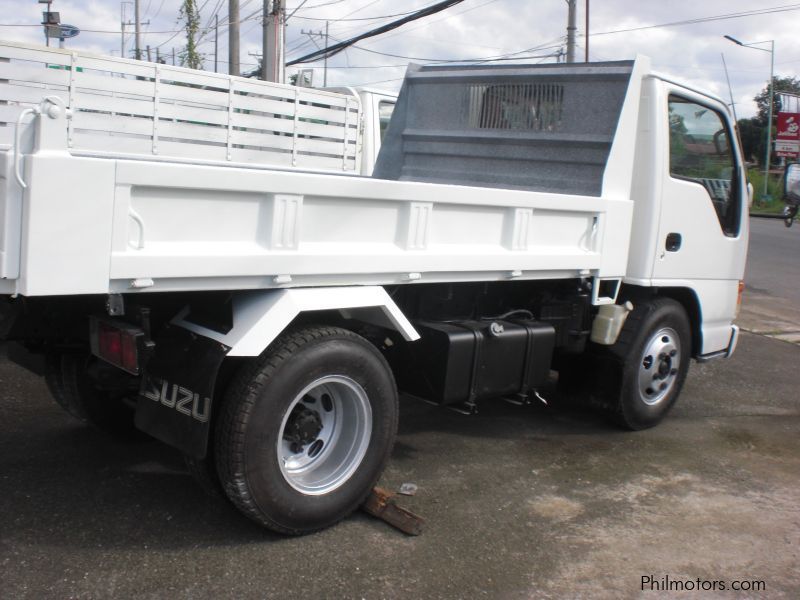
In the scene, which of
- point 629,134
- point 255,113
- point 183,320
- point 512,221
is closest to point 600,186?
point 629,134

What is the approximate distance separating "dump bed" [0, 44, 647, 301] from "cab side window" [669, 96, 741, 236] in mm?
528

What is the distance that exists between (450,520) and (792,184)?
3.77 m

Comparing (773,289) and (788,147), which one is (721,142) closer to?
(773,289)

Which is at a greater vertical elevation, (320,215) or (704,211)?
(704,211)

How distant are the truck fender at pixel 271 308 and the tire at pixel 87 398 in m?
1.21

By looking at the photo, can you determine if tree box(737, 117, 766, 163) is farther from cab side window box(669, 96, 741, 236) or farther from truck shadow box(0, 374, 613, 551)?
truck shadow box(0, 374, 613, 551)

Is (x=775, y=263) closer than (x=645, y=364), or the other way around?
(x=645, y=364)

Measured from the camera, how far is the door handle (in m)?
5.58

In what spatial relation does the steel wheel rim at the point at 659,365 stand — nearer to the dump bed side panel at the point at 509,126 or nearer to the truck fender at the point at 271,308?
the dump bed side panel at the point at 509,126

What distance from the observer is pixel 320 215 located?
362 cm

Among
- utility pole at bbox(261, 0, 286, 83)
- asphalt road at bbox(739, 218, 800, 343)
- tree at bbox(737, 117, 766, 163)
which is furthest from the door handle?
tree at bbox(737, 117, 766, 163)

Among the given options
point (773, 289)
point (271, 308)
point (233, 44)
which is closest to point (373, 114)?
point (271, 308)

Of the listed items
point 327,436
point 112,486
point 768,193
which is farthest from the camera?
point 768,193

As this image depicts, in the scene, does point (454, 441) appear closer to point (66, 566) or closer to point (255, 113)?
point (66, 566)
